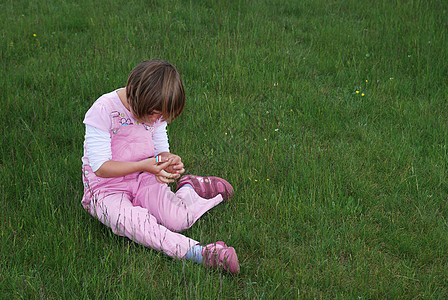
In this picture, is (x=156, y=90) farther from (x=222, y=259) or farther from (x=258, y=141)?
(x=258, y=141)

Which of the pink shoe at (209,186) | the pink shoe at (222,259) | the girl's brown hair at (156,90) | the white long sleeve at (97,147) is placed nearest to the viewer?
the pink shoe at (222,259)

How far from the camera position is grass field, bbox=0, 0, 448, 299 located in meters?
2.56

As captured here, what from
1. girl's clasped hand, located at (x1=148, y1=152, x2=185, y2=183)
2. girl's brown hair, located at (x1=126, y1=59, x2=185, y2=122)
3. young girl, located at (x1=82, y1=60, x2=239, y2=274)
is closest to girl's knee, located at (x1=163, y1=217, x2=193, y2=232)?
young girl, located at (x1=82, y1=60, x2=239, y2=274)

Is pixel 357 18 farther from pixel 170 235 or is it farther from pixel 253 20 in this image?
pixel 170 235

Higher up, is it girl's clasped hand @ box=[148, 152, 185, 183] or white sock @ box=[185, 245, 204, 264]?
girl's clasped hand @ box=[148, 152, 185, 183]

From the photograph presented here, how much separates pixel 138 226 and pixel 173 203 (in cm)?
33

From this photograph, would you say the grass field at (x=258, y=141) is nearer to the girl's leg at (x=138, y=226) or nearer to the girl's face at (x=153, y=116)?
the girl's leg at (x=138, y=226)

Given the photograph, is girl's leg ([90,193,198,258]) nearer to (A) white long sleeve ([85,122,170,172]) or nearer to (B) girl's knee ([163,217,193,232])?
(B) girl's knee ([163,217,193,232])

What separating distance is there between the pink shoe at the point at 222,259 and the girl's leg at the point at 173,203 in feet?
1.18

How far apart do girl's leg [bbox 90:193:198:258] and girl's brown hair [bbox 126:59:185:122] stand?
23.3 inches

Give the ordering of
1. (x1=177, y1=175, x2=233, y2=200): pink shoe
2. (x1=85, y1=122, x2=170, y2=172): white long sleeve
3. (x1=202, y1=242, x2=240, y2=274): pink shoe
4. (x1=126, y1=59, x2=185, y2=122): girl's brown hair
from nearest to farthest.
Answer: (x1=202, y1=242, x2=240, y2=274): pink shoe < (x1=126, y1=59, x2=185, y2=122): girl's brown hair < (x1=85, y1=122, x2=170, y2=172): white long sleeve < (x1=177, y1=175, x2=233, y2=200): pink shoe

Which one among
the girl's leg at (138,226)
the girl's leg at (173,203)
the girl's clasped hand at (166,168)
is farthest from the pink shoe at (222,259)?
the girl's clasped hand at (166,168)

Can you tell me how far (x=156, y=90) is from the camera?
2.64 metres

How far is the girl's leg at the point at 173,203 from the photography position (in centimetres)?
293
